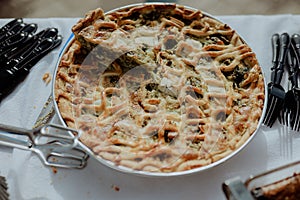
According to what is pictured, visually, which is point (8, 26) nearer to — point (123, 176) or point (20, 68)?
point (20, 68)

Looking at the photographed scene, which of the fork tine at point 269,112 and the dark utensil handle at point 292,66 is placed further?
the dark utensil handle at point 292,66

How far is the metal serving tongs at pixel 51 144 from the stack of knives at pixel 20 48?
318mm

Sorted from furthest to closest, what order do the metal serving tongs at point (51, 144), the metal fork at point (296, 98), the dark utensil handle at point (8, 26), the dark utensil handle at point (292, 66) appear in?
1. the dark utensil handle at point (8, 26)
2. the dark utensil handle at point (292, 66)
3. the metal fork at point (296, 98)
4. the metal serving tongs at point (51, 144)

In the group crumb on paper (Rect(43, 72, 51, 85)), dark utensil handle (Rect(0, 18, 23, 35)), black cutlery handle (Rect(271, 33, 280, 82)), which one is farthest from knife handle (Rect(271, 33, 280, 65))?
dark utensil handle (Rect(0, 18, 23, 35))

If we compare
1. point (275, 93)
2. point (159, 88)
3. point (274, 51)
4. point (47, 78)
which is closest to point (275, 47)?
point (274, 51)

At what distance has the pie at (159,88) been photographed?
4.84 feet

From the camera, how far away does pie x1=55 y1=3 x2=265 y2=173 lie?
148 cm

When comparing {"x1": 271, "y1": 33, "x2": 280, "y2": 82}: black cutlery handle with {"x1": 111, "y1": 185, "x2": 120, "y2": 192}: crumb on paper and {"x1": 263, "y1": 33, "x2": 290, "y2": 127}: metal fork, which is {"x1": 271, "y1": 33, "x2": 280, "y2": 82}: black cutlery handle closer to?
{"x1": 263, "y1": 33, "x2": 290, "y2": 127}: metal fork

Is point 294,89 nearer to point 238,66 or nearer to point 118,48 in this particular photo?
point 238,66

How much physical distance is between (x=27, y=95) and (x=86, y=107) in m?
0.39

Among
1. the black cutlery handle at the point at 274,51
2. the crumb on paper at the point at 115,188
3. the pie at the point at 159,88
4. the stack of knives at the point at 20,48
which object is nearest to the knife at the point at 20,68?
the stack of knives at the point at 20,48

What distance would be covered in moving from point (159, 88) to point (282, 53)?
2.07 feet

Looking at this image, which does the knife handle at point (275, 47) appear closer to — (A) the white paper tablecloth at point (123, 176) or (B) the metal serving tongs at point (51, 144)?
(A) the white paper tablecloth at point (123, 176)

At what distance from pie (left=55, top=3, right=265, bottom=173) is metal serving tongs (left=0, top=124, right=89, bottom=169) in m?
0.08
